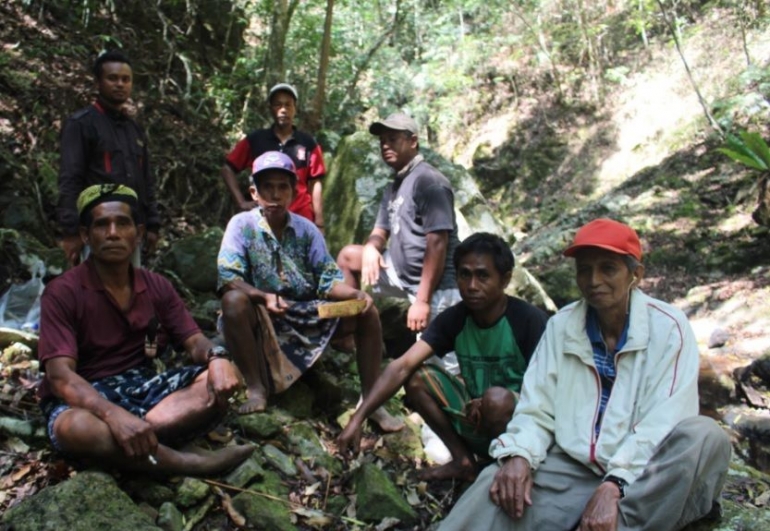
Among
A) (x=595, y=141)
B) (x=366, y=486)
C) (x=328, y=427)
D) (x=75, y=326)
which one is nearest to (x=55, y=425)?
(x=75, y=326)

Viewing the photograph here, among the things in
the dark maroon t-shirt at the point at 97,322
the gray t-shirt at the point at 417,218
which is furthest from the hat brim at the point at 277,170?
the dark maroon t-shirt at the point at 97,322

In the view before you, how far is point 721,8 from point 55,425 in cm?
1725

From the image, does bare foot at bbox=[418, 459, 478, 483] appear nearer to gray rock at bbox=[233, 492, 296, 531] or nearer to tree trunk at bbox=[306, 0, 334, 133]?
gray rock at bbox=[233, 492, 296, 531]

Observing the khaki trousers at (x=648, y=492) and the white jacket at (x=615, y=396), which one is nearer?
A: the khaki trousers at (x=648, y=492)

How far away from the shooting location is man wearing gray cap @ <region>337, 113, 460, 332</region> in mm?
4508

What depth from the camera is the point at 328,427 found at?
181 inches

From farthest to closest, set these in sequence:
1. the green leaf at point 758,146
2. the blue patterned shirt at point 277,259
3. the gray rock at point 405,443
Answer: the green leaf at point 758,146
the gray rock at point 405,443
the blue patterned shirt at point 277,259

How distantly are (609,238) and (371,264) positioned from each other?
7.83ft

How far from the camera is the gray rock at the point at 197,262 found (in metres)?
6.45

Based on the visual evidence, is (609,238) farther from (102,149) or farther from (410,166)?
(102,149)

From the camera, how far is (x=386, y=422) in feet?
14.7

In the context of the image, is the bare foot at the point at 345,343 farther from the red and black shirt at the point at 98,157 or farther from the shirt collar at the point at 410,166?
the red and black shirt at the point at 98,157

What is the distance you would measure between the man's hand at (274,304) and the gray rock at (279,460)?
863 millimetres

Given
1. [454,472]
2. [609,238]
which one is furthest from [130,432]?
[609,238]
